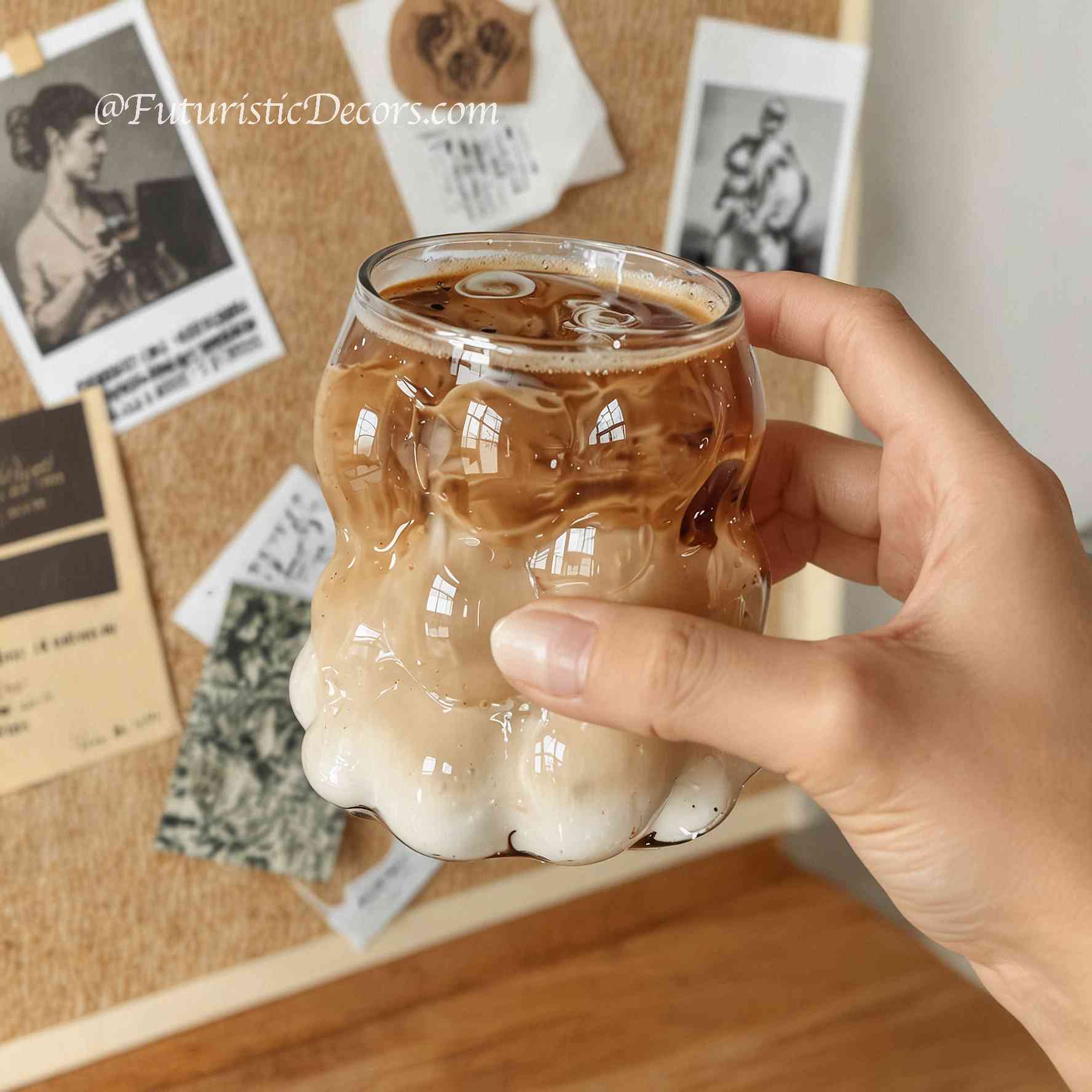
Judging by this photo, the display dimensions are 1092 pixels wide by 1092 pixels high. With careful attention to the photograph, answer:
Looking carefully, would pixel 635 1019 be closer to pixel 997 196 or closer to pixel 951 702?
pixel 951 702

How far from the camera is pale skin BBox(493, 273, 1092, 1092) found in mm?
343

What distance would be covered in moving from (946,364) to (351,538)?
259mm

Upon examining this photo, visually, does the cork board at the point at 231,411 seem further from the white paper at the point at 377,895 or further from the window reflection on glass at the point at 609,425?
the window reflection on glass at the point at 609,425

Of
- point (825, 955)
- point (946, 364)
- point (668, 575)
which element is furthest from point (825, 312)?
point (825, 955)

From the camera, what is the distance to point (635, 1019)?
74 cm

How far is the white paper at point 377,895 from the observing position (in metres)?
0.76

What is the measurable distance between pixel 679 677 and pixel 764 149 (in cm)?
54

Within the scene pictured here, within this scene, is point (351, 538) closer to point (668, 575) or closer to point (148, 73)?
point (668, 575)

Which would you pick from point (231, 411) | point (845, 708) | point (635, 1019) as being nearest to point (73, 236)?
point (231, 411)

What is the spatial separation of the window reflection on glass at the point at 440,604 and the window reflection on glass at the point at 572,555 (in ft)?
0.10

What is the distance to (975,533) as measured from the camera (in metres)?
0.39

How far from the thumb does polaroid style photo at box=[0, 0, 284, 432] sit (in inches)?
15.0

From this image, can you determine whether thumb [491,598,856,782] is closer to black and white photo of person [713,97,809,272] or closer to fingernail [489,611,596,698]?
fingernail [489,611,596,698]

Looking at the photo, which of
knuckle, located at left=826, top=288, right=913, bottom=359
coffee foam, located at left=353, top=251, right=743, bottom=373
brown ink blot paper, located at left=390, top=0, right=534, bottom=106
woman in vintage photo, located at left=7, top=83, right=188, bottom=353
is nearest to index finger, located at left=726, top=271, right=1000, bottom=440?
knuckle, located at left=826, top=288, right=913, bottom=359
